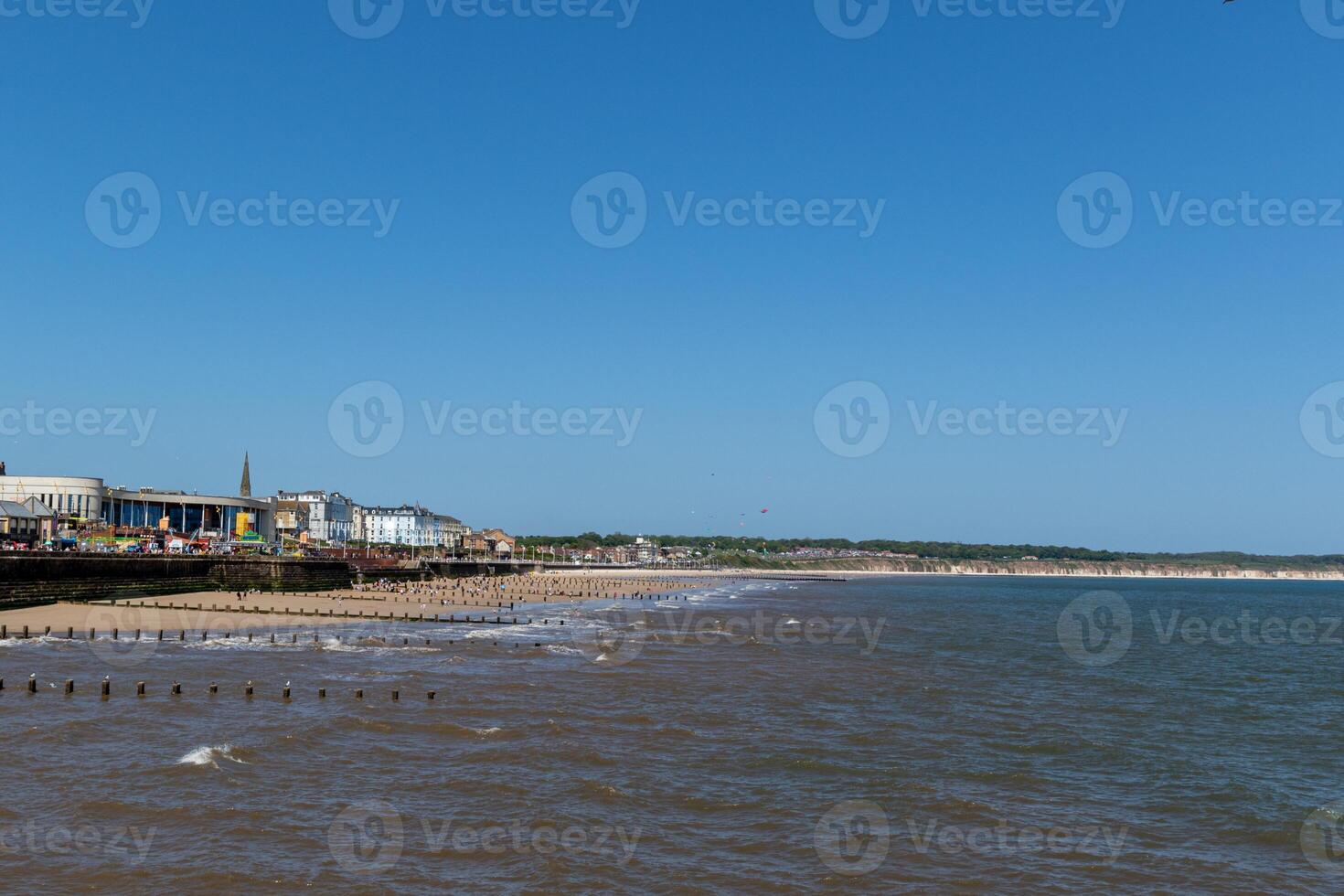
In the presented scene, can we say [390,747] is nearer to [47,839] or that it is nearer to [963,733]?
[47,839]

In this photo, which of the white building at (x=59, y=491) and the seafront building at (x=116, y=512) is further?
the white building at (x=59, y=491)

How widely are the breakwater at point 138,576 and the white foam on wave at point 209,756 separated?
49062mm

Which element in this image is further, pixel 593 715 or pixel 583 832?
pixel 593 715

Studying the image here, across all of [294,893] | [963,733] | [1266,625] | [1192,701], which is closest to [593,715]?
[963,733]

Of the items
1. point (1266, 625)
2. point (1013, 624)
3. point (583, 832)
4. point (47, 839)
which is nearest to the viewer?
point (47, 839)

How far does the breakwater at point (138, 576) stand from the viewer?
68.4m

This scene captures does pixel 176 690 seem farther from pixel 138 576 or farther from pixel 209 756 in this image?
pixel 138 576

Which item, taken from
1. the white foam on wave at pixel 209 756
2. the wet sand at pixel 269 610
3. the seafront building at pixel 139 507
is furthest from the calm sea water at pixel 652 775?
the seafront building at pixel 139 507

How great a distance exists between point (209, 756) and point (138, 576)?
223ft

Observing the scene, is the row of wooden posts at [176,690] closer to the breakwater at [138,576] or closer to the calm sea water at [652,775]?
the calm sea water at [652,775]

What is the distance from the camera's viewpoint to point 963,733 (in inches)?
1287

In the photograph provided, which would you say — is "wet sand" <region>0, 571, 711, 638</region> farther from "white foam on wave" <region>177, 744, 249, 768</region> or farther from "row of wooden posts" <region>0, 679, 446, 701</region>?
"white foam on wave" <region>177, 744, 249, 768</region>

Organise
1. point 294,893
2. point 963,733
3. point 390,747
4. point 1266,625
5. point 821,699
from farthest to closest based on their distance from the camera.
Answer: point 1266,625, point 821,699, point 963,733, point 390,747, point 294,893

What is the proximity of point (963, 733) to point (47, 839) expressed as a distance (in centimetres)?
2597
